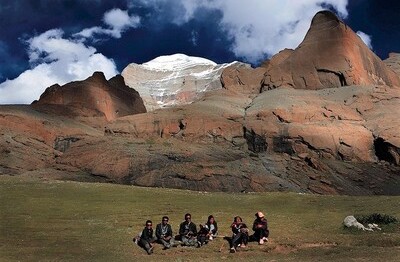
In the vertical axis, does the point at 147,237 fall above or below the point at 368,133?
below

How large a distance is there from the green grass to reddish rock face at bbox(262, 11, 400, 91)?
115212 millimetres

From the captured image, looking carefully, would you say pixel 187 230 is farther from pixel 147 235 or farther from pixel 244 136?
pixel 244 136

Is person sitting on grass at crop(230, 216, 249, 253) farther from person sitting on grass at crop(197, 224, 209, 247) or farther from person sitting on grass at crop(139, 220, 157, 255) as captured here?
person sitting on grass at crop(139, 220, 157, 255)

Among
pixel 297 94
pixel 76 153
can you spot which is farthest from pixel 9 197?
pixel 297 94

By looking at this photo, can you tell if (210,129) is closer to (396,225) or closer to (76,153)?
(76,153)

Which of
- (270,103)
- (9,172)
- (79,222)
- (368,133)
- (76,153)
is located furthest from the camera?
(270,103)

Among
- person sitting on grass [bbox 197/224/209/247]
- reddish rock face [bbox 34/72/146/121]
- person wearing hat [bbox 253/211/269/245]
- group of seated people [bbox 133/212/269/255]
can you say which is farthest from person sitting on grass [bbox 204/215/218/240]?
reddish rock face [bbox 34/72/146/121]

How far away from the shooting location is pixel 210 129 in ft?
430

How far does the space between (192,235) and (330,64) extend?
146415 millimetres

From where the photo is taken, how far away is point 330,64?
168 meters

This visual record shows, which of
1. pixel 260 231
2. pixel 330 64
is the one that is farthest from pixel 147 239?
pixel 330 64

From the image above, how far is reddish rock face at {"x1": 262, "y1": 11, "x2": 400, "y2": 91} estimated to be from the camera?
544 ft

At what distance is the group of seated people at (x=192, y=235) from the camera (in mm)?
29703

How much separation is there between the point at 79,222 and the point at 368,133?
338 feet
